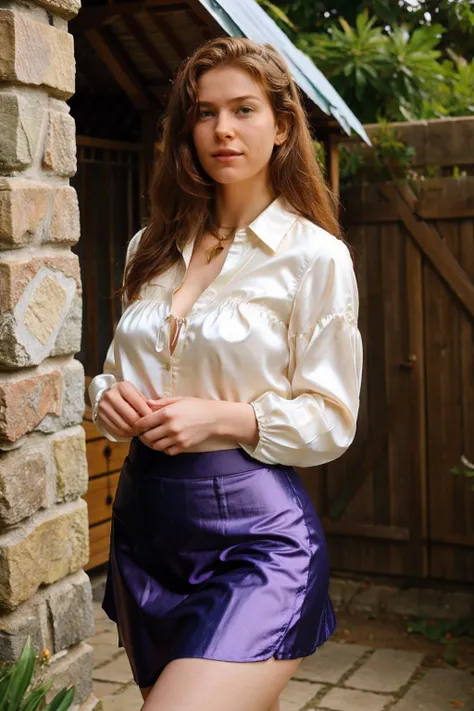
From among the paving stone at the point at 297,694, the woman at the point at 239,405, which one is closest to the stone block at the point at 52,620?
the woman at the point at 239,405

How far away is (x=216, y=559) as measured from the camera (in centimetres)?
214

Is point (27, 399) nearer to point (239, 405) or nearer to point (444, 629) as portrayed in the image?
point (239, 405)

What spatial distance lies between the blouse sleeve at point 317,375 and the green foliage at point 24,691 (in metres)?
0.74

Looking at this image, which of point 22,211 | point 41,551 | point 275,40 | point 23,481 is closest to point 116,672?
point 41,551

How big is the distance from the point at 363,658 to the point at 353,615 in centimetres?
71

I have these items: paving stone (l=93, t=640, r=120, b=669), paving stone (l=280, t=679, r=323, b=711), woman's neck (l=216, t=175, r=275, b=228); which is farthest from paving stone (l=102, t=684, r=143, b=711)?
woman's neck (l=216, t=175, r=275, b=228)

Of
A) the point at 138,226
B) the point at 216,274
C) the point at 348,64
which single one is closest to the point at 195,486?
the point at 216,274

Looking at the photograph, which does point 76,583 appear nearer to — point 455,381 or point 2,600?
point 2,600

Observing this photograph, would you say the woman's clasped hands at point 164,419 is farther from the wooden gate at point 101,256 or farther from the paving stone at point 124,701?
the wooden gate at point 101,256

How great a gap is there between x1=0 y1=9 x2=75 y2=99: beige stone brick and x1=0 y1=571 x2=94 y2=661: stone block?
1.37m

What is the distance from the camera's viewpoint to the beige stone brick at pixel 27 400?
8.46ft

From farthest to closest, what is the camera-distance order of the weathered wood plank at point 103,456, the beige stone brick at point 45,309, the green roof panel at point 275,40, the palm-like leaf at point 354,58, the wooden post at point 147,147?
the palm-like leaf at point 354,58 → the wooden post at point 147,147 → the weathered wood plank at point 103,456 → the green roof panel at point 275,40 → the beige stone brick at point 45,309

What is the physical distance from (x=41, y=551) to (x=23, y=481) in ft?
0.71

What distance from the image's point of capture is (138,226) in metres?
5.70
